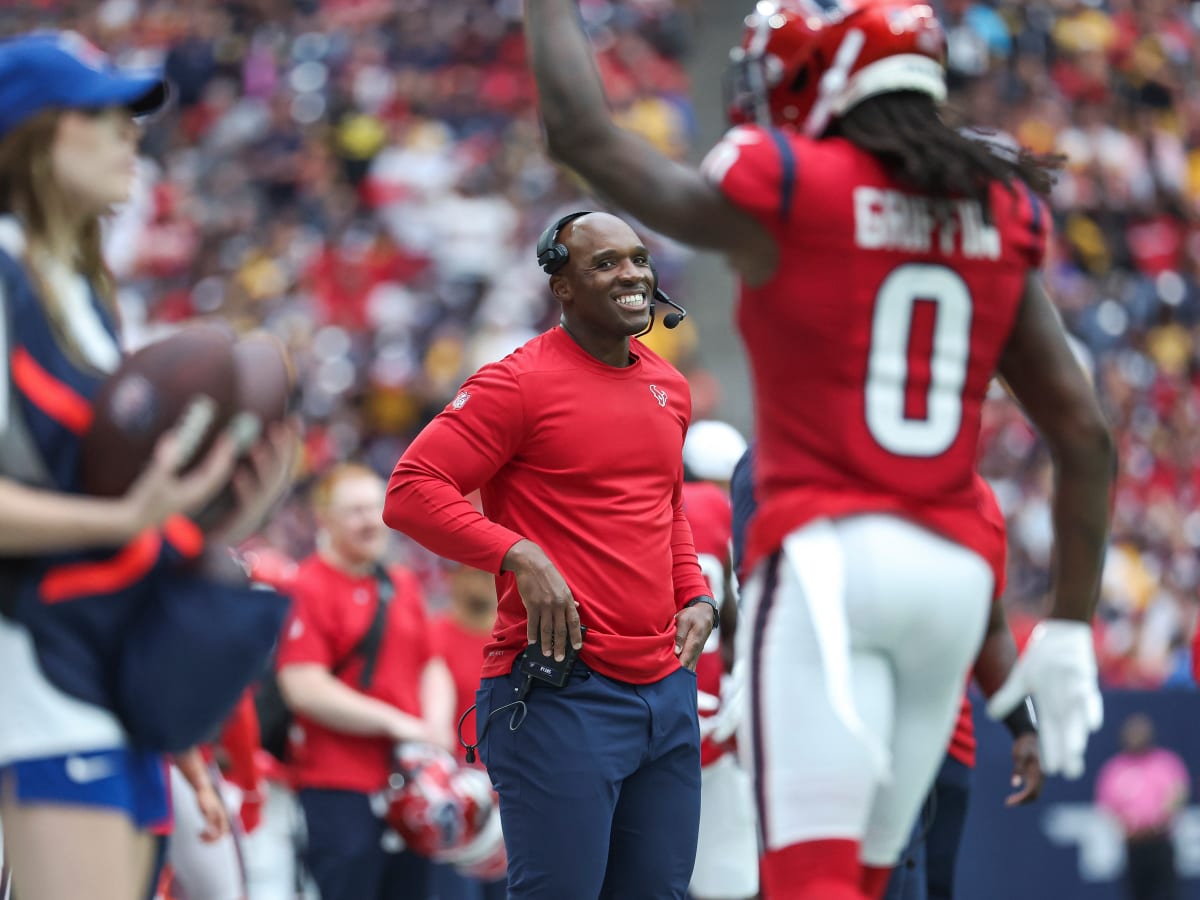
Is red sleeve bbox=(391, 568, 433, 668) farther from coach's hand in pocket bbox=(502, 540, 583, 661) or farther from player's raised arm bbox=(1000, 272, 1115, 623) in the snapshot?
player's raised arm bbox=(1000, 272, 1115, 623)

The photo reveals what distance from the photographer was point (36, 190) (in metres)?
2.85

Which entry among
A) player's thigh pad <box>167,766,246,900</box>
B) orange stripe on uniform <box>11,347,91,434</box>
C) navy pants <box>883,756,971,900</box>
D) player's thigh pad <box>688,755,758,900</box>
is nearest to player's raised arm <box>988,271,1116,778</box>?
orange stripe on uniform <box>11,347,91,434</box>

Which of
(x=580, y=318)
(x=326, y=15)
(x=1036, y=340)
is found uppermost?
(x=1036, y=340)

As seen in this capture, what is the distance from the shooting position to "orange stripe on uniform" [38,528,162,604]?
8.87 ft

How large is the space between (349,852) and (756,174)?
12.4ft

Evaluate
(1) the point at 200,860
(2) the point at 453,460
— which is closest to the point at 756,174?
(2) the point at 453,460

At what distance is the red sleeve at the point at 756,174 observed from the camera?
9.37 feet

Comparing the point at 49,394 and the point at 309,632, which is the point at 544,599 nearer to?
the point at 49,394

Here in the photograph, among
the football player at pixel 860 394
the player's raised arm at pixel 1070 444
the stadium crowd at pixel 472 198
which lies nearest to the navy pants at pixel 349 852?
the football player at pixel 860 394

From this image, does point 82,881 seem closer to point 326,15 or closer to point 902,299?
point 902,299

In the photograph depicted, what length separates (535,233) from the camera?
15711mm

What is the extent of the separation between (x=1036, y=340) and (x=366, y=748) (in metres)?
3.58

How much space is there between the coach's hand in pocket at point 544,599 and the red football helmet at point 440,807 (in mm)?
2104

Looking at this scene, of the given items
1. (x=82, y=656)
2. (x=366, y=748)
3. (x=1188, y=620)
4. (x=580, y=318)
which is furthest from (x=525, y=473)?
(x=1188, y=620)
